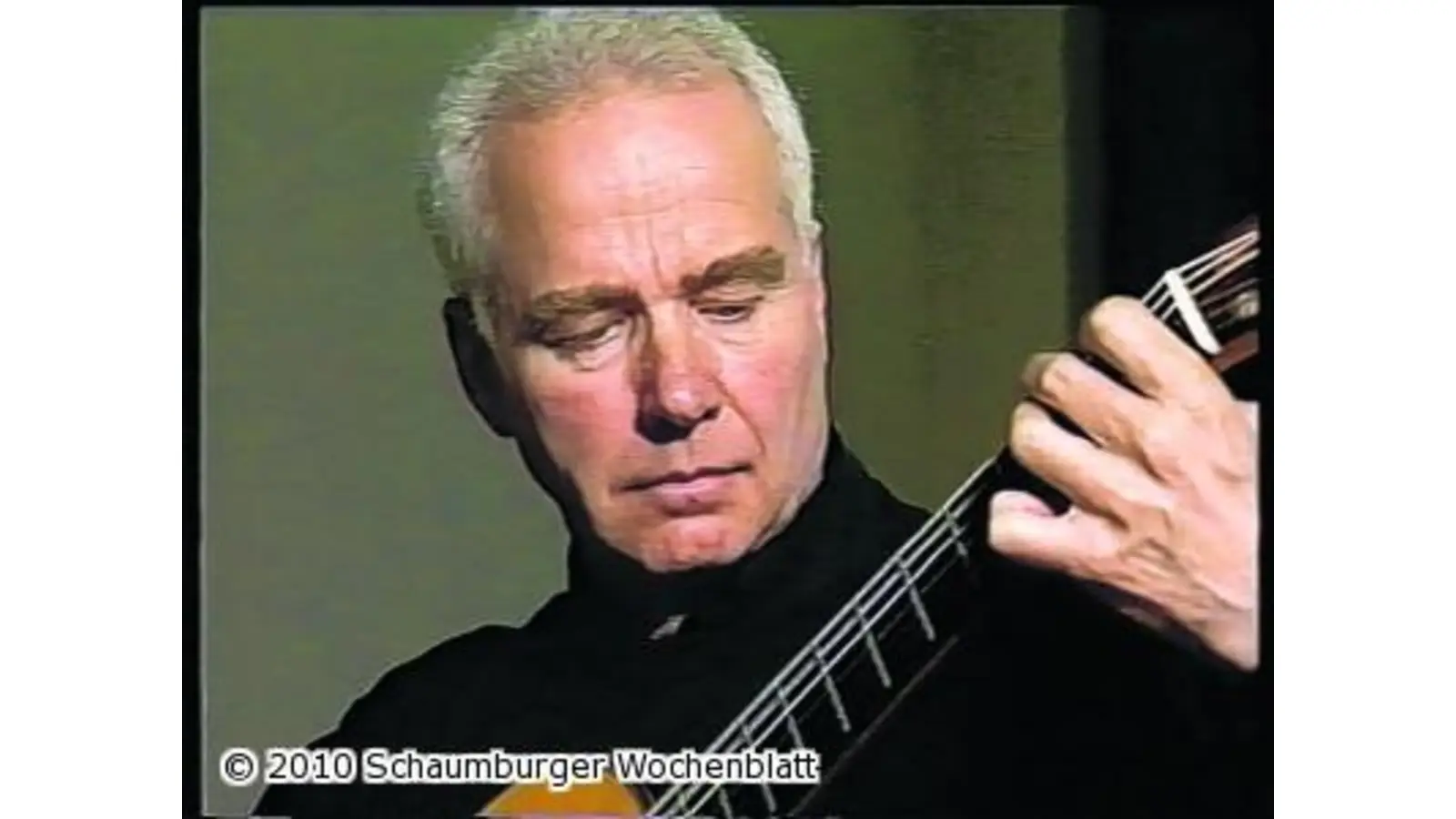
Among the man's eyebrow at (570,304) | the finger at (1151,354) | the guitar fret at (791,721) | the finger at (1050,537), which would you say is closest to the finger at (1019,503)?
the finger at (1050,537)

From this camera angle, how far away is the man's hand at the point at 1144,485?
1.40 metres

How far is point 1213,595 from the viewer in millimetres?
1402

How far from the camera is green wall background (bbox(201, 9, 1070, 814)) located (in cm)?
141

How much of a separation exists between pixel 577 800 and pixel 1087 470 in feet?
1.66

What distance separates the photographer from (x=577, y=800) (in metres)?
1.41

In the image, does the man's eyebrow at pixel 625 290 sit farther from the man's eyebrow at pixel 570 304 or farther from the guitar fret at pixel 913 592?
the guitar fret at pixel 913 592

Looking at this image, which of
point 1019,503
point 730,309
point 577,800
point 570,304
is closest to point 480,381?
point 570,304

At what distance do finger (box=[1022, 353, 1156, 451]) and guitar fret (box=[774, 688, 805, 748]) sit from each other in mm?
326

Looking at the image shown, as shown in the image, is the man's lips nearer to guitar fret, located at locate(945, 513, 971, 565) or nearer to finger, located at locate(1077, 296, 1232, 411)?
guitar fret, located at locate(945, 513, 971, 565)

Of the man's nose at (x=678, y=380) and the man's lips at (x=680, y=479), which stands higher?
the man's nose at (x=678, y=380)

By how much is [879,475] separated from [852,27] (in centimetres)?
37
